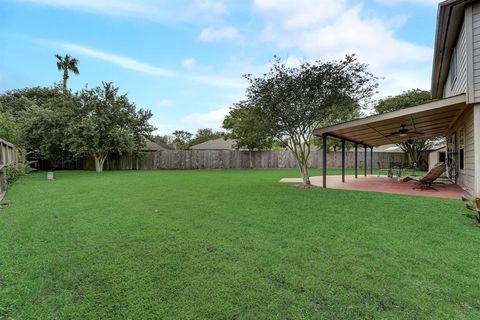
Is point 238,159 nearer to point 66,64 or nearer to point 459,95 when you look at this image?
point 459,95

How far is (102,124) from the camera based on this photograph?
57.4 ft

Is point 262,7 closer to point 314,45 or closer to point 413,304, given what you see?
point 314,45

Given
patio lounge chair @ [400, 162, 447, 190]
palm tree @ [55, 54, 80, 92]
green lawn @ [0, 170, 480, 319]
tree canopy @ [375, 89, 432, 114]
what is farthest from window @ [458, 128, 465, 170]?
palm tree @ [55, 54, 80, 92]

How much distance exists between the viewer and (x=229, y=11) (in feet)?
33.2

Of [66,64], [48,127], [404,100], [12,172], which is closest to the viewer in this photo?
[12,172]

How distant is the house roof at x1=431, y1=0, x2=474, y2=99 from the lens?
611 centimetres

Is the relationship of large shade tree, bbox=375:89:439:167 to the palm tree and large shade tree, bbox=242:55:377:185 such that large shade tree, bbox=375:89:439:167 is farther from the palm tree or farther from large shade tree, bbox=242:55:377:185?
the palm tree

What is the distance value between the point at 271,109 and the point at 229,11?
4.04 metres

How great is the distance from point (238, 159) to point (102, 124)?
10.9 metres

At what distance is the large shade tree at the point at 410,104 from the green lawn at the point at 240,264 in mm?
18706

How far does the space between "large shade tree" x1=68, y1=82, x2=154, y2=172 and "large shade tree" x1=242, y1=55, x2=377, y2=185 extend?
11.6 m

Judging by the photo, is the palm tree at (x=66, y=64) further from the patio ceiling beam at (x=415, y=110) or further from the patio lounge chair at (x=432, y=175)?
the patio lounge chair at (x=432, y=175)

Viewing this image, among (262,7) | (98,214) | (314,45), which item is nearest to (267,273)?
(98,214)

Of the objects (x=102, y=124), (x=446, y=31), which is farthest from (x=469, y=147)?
(x=102, y=124)
